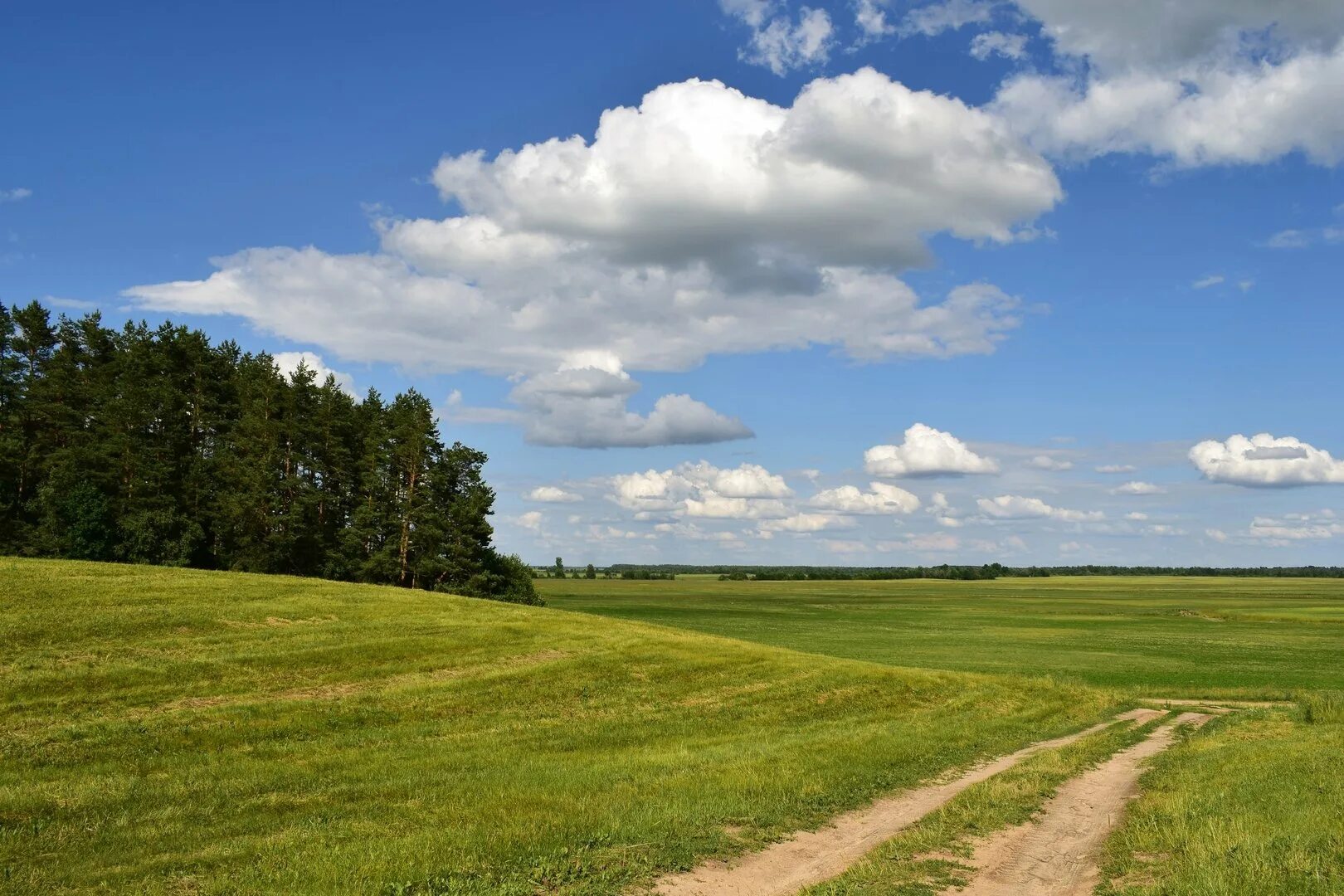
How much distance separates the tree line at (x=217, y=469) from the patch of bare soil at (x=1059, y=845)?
202ft

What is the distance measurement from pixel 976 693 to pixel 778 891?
2740 cm

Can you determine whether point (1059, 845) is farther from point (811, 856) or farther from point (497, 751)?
point (497, 751)

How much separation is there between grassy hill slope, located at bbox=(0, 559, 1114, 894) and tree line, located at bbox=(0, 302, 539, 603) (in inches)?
767

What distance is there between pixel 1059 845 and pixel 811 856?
4365 mm

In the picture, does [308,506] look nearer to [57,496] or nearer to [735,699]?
[57,496]

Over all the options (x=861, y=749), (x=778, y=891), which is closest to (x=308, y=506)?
(x=861, y=749)

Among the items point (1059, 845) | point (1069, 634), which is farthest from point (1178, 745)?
point (1069, 634)

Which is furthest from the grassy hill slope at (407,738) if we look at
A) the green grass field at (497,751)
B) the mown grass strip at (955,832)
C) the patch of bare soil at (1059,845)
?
the patch of bare soil at (1059,845)

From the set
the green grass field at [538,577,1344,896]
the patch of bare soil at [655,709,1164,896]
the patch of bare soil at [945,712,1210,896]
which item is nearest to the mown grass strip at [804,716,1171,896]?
the green grass field at [538,577,1344,896]

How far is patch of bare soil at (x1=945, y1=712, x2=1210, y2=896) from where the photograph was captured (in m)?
11.8

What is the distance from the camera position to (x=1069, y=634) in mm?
89250

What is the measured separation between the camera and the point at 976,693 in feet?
117

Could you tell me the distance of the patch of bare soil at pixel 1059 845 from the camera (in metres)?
11.8

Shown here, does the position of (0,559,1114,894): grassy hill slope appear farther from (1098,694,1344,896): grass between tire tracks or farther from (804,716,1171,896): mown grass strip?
(1098,694,1344,896): grass between tire tracks
